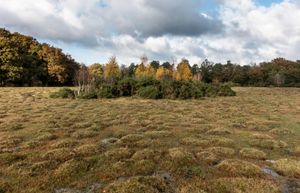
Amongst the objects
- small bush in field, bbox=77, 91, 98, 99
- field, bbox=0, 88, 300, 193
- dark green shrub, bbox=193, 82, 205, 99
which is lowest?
field, bbox=0, 88, 300, 193

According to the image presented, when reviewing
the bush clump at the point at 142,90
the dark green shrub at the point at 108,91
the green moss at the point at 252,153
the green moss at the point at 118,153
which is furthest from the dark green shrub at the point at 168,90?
the green moss at the point at 118,153

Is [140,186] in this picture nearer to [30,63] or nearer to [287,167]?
[287,167]

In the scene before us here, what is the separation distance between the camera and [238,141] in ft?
76.0

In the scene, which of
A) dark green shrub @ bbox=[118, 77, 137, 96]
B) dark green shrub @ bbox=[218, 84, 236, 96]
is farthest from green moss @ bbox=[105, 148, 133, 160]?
dark green shrub @ bbox=[218, 84, 236, 96]

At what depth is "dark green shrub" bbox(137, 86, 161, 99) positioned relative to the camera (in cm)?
5597

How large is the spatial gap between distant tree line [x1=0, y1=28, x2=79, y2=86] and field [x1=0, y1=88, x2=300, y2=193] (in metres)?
59.5

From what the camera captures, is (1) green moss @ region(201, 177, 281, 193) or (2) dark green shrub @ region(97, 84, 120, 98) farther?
(2) dark green shrub @ region(97, 84, 120, 98)

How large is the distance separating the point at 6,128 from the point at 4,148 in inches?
265

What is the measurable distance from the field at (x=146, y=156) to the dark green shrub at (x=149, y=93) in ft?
82.7

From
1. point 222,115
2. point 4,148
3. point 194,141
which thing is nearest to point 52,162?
point 4,148

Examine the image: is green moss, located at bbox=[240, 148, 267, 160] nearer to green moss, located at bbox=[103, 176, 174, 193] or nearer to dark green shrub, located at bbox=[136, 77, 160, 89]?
green moss, located at bbox=[103, 176, 174, 193]

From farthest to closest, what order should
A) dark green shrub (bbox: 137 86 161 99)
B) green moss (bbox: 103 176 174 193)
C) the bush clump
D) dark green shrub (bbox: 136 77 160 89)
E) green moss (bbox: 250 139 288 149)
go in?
dark green shrub (bbox: 136 77 160 89) → dark green shrub (bbox: 137 86 161 99) → the bush clump → green moss (bbox: 250 139 288 149) → green moss (bbox: 103 176 174 193)

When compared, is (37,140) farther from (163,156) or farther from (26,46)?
(26,46)

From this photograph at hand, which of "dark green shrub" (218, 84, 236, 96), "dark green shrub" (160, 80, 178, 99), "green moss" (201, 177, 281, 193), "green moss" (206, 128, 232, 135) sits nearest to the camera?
"green moss" (201, 177, 281, 193)
